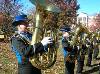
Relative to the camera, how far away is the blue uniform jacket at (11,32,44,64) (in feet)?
16.7

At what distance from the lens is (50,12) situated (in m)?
5.46

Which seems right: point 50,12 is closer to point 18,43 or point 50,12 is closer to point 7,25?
point 18,43

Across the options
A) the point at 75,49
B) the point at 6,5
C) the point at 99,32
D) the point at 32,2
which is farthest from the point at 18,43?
the point at 6,5

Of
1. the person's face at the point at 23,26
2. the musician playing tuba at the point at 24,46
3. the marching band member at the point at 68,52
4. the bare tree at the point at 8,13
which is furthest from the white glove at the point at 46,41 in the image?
the bare tree at the point at 8,13

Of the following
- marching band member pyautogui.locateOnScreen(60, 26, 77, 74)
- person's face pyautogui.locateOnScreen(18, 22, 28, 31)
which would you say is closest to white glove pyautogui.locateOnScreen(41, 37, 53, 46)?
person's face pyautogui.locateOnScreen(18, 22, 28, 31)

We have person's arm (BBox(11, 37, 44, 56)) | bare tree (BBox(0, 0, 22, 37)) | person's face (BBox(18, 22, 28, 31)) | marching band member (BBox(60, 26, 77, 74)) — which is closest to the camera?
person's arm (BBox(11, 37, 44, 56))

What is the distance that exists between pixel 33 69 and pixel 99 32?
50.0ft

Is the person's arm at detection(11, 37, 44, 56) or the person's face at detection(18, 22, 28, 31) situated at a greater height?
the person's face at detection(18, 22, 28, 31)

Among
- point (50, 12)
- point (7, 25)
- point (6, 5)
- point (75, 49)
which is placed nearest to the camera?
point (50, 12)

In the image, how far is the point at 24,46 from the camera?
5215 millimetres

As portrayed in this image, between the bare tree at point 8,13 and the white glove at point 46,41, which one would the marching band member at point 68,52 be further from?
the bare tree at point 8,13

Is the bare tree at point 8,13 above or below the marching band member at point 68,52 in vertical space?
above

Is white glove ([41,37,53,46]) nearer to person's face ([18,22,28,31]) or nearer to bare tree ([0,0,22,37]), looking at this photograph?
person's face ([18,22,28,31])

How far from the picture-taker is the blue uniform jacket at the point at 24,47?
5102mm
